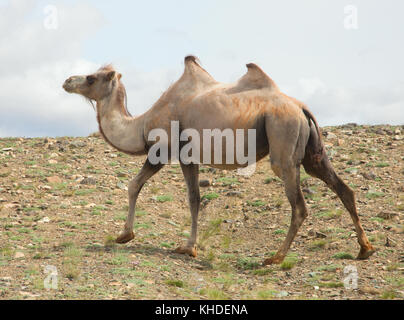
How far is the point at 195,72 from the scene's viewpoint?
8.71 meters

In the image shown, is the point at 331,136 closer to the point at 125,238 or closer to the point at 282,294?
the point at 125,238

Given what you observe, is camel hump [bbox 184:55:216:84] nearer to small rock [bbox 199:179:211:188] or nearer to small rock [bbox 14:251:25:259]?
small rock [bbox 14:251:25:259]

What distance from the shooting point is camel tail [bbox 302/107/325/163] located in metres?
8.24

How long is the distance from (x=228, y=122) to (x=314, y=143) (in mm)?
1382

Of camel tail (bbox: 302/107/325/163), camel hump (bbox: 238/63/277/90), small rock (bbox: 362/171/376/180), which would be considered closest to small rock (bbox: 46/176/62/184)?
camel hump (bbox: 238/63/277/90)

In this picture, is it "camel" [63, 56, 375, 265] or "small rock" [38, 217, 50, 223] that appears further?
"small rock" [38, 217, 50, 223]

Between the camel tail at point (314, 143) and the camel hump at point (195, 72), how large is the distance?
1569 mm

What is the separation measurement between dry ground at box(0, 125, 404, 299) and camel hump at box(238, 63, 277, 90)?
2.58 metres

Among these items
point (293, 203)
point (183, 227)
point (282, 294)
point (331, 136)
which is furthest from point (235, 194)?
point (282, 294)

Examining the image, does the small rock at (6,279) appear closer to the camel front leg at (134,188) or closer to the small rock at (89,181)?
the camel front leg at (134,188)
